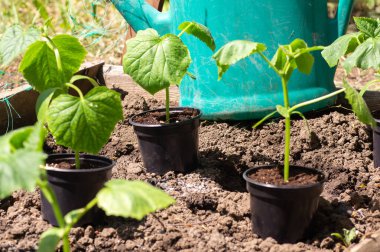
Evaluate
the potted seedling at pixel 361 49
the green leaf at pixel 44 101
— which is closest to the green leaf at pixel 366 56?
the potted seedling at pixel 361 49

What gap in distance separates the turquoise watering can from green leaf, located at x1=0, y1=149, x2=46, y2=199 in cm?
154

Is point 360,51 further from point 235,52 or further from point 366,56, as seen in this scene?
point 235,52

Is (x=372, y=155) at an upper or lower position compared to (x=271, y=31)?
lower

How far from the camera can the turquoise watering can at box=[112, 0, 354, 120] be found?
276 cm

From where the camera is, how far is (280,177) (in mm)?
2076

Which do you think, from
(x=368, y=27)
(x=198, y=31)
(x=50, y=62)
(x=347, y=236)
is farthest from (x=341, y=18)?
(x=50, y=62)

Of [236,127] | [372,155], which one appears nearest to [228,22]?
Result: [236,127]

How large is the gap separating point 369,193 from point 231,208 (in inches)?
18.5

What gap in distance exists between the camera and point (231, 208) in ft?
7.14

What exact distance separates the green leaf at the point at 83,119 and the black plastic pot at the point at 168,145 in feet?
1.51

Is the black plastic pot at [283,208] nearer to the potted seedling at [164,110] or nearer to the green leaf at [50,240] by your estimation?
the potted seedling at [164,110]

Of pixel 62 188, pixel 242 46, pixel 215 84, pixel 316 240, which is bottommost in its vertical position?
pixel 316 240

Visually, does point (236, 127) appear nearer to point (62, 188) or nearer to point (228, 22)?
point (228, 22)

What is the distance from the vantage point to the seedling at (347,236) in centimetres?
198
